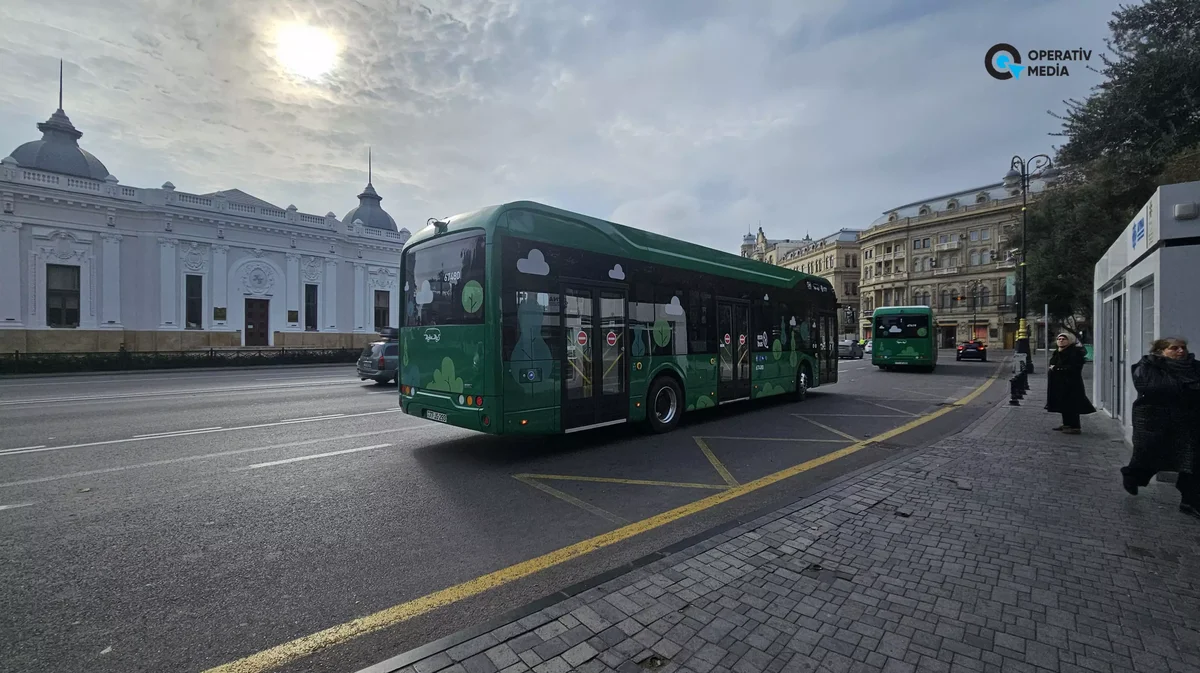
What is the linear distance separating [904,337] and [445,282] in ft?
77.0

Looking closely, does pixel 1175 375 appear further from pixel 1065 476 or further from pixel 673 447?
pixel 673 447

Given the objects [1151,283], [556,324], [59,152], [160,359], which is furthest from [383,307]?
[1151,283]

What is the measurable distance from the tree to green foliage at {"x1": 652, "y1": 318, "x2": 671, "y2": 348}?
1633 centimetres

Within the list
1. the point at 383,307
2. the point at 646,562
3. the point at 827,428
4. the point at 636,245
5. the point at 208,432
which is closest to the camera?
the point at 646,562

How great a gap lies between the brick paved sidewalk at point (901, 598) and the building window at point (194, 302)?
4037cm

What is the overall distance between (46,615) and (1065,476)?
9.17 m

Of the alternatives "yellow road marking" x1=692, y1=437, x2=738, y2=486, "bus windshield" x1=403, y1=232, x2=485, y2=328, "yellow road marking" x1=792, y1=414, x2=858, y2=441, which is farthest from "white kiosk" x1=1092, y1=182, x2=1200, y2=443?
"bus windshield" x1=403, y1=232, x2=485, y2=328

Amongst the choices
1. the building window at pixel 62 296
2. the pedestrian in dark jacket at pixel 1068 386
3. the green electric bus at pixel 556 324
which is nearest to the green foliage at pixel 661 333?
the green electric bus at pixel 556 324

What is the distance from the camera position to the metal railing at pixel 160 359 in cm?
2405

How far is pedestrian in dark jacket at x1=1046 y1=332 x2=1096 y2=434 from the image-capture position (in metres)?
8.66

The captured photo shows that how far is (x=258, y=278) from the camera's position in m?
36.3

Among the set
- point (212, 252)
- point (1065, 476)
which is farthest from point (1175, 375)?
point (212, 252)

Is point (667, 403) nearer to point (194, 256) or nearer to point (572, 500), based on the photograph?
point (572, 500)

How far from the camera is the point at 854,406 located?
12438mm
